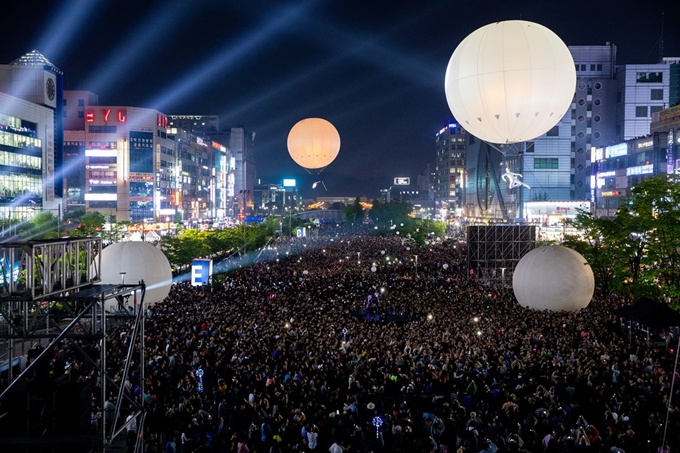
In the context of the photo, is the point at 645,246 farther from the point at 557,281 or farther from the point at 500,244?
the point at 500,244

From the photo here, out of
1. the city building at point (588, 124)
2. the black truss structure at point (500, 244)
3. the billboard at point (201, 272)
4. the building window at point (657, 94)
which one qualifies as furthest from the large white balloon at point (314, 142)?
the building window at point (657, 94)

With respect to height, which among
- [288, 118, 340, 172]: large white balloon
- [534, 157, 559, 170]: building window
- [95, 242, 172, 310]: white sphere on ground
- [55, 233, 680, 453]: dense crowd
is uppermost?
[534, 157, 559, 170]: building window

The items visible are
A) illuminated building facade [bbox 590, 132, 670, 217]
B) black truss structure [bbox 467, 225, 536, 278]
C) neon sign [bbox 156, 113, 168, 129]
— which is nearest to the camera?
black truss structure [bbox 467, 225, 536, 278]

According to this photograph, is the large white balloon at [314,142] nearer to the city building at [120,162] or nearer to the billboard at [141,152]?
the city building at [120,162]

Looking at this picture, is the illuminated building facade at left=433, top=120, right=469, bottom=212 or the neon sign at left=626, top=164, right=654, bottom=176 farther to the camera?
the illuminated building facade at left=433, top=120, right=469, bottom=212

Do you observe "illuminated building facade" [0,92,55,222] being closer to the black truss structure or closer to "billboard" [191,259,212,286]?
"billboard" [191,259,212,286]

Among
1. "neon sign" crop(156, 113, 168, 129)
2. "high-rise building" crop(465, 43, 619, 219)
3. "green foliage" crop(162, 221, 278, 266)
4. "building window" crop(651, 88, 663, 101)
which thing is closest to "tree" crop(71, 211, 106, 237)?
"green foliage" crop(162, 221, 278, 266)
